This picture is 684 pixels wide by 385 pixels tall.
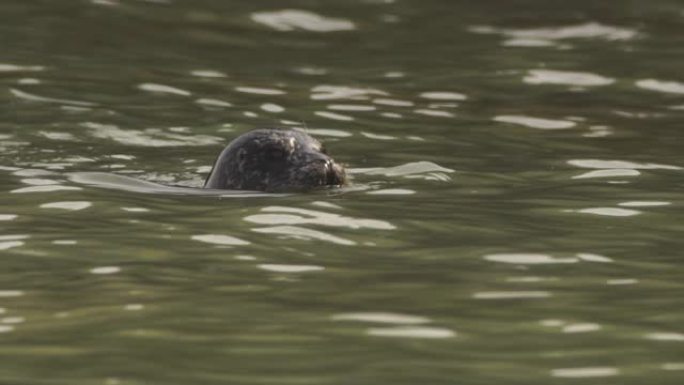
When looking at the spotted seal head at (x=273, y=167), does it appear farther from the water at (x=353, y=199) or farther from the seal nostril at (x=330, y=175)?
the water at (x=353, y=199)

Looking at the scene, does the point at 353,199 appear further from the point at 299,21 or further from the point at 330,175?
A: the point at 299,21

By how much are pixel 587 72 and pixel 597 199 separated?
22.7 ft

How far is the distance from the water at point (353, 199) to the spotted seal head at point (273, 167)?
253 mm

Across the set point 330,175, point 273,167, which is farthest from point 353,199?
point 273,167

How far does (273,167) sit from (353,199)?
3.09ft

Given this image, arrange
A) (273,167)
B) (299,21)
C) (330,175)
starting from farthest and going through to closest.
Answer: (299,21) → (273,167) → (330,175)

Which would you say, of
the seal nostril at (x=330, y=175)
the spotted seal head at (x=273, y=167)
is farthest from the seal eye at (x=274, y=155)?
the seal nostril at (x=330, y=175)

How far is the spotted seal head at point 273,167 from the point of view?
12.2 m

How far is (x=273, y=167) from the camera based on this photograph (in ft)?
40.6

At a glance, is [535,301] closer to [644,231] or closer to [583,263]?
[583,263]

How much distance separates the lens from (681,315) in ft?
27.1

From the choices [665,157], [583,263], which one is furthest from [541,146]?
[583,263]

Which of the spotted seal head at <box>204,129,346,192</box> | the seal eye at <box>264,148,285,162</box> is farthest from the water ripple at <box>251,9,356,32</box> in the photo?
the seal eye at <box>264,148,285,162</box>

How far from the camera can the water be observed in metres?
7.59
